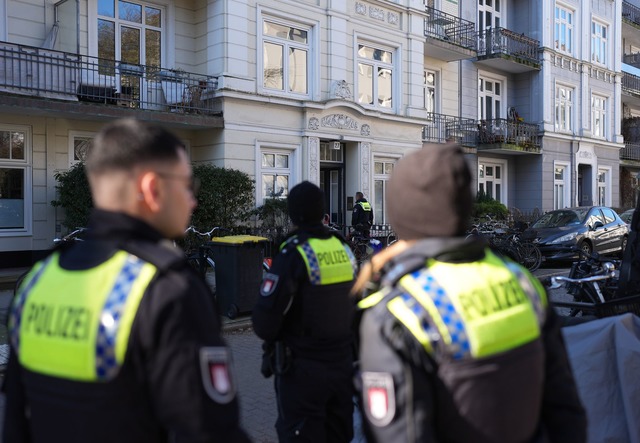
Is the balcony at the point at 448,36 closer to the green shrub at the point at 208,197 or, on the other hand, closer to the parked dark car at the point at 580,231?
the parked dark car at the point at 580,231

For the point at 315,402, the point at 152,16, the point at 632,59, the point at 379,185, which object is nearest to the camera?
the point at 315,402

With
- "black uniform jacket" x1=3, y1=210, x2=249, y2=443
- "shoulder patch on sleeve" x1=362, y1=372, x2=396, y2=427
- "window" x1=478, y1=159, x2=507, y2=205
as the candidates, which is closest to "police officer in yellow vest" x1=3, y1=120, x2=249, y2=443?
"black uniform jacket" x1=3, y1=210, x2=249, y2=443

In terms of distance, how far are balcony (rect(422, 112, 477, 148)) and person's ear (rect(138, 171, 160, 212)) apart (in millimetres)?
20025

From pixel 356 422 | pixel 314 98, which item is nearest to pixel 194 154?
pixel 314 98

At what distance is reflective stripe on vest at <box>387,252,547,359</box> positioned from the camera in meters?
1.62

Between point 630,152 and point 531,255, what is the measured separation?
21.7 metres

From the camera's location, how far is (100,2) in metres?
14.0

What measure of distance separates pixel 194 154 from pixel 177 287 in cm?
1454

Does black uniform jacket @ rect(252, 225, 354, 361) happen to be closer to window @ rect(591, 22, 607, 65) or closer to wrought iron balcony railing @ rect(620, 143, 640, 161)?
window @ rect(591, 22, 607, 65)

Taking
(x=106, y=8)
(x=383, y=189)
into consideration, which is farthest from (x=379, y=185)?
(x=106, y=8)

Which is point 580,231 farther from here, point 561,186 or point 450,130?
point 561,186

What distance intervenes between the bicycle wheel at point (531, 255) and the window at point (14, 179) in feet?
36.1

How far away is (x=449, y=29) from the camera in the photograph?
21.8m

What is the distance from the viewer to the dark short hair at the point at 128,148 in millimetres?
1663
